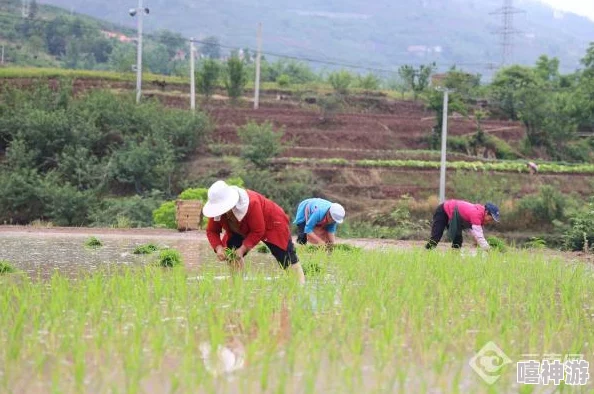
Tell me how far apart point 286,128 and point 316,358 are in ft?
86.0

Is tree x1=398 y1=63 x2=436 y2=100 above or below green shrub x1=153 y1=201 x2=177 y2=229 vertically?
above

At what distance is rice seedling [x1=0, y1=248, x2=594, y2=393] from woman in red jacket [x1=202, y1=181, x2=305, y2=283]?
0.89ft

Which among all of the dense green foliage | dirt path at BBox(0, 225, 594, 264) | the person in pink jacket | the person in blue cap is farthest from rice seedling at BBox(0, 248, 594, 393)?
the dense green foliage

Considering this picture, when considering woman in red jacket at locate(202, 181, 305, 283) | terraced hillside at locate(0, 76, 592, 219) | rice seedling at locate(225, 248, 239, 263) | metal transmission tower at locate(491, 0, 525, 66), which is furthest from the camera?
metal transmission tower at locate(491, 0, 525, 66)

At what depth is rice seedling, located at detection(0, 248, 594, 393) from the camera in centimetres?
403

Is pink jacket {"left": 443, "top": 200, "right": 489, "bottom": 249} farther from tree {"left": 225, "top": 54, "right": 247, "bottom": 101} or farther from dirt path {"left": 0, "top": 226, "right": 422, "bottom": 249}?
tree {"left": 225, "top": 54, "right": 247, "bottom": 101}

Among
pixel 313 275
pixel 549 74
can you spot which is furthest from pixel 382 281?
pixel 549 74

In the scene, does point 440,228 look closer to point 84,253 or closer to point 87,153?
point 84,253

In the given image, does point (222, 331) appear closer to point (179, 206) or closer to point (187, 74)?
point (179, 206)

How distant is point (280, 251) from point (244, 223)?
→ 0.41m

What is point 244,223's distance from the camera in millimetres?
6941

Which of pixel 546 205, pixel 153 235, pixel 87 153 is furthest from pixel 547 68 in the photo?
pixel 153 235

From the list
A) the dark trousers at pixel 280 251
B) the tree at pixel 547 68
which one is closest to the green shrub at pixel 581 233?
the dark trousers at pixel 280 251

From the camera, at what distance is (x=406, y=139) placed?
106 ft
